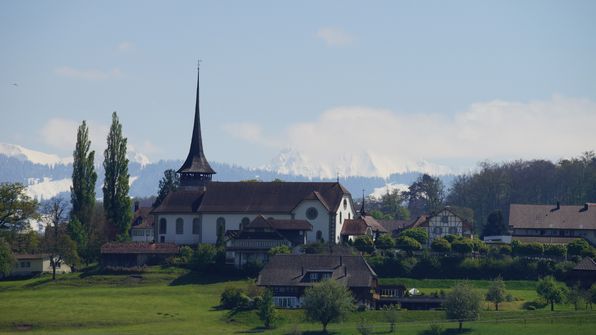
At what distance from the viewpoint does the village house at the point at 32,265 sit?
102m

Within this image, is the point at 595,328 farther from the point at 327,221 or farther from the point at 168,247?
the point at 168,247

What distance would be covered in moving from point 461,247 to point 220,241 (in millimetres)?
21562

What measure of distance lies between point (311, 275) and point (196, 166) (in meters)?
29.6

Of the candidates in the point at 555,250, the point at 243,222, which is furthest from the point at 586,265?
the point at 243,222

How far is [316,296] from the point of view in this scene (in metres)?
82.8

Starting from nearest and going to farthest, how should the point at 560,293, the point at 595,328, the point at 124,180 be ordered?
the point at 595,328 → the point at 560,293 → the point at 124,180

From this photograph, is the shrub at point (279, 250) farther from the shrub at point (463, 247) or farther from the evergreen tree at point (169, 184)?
the evergreen tree at point (169, 184)

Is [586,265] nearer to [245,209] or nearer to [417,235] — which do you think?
[417,235]

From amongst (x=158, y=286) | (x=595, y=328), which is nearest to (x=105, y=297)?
(x=158, y=286)

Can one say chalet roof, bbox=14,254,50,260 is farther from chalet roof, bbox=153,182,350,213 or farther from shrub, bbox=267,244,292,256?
Answer: shrub, bbox=267,244,292,256

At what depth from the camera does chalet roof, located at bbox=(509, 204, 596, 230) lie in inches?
4456

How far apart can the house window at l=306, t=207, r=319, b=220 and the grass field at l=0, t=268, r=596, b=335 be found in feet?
44.0

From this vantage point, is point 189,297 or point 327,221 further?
point 327,221

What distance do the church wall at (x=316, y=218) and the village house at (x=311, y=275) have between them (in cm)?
1294
